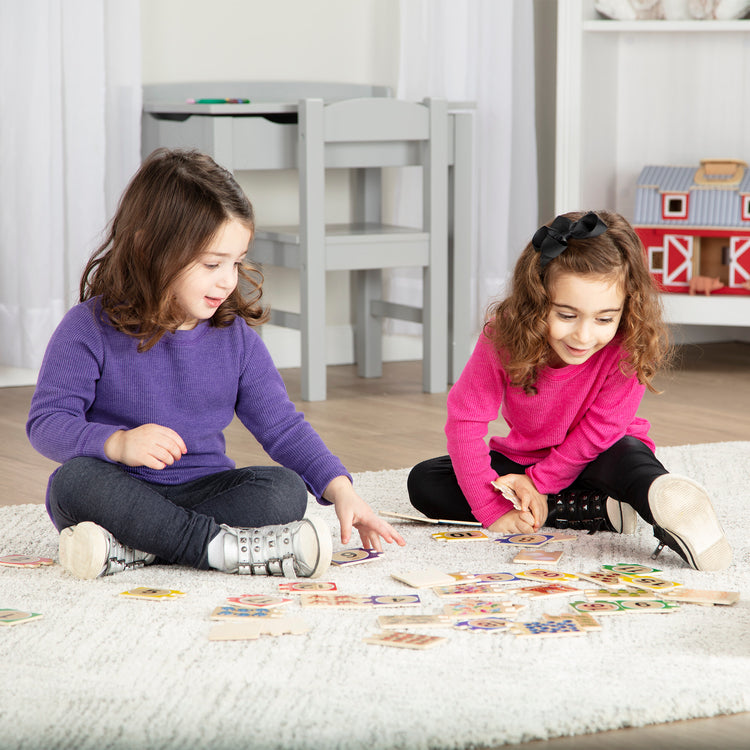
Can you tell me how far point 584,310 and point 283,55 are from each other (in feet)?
5.87

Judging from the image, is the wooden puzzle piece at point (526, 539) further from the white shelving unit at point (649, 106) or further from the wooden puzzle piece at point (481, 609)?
→ the white shelving unit at point (649, 106)

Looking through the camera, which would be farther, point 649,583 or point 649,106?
point 649,106

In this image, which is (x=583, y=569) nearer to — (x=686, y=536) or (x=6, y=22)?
(x=686, y=536)

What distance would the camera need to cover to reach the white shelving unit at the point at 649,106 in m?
3.08

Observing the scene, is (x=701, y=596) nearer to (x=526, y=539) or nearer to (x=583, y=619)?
(x=583, y=619)

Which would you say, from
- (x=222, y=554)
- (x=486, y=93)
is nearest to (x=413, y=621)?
(x=222, y=554)

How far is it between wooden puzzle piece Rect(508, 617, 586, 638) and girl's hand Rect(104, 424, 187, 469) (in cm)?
42

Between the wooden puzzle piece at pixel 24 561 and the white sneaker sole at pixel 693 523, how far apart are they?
2.39ft

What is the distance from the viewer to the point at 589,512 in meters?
1.57

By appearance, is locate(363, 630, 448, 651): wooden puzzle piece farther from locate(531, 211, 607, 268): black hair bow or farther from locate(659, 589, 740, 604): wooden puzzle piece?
locate(531, 211, 607, 268): black hair bow

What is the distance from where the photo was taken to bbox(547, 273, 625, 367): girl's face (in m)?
A: 1.47

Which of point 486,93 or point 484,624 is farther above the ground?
point 486,93

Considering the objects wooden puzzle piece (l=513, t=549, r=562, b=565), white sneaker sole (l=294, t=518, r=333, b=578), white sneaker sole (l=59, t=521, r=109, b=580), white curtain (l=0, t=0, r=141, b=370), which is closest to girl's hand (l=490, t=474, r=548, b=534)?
wooden puzzle piece (l=513, t=549, r=562, b=565)

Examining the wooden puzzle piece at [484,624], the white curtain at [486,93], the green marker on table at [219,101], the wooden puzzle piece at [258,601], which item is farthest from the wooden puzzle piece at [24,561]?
the white curtain at [486,93]
